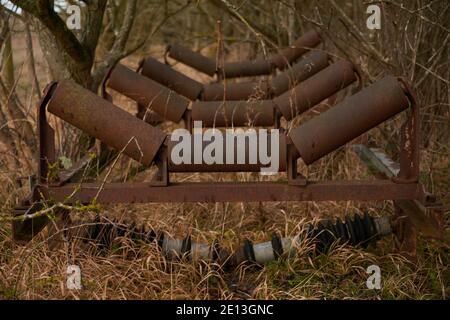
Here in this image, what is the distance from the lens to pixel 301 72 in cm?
439

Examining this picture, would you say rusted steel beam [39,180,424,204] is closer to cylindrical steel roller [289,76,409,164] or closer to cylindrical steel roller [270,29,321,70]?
cylindrical steel roller [289,76,409,164]

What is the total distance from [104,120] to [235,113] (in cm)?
117

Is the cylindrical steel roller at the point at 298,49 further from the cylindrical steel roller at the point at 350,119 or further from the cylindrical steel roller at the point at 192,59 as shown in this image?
the cylindrical steel roller at the point at 350,119

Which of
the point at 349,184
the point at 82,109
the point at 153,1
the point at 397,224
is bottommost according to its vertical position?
the point at 397,224

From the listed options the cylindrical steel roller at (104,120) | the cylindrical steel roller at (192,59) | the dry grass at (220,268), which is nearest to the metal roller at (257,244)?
the dry grass at (220,268)

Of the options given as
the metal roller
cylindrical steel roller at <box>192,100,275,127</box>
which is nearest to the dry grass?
the metal roller

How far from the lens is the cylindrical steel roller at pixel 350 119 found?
2.86 metres

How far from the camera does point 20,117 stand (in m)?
4.54

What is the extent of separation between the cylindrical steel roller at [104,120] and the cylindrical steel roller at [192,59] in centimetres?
228

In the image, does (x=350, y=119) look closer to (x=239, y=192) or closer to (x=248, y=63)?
(x=239, y=192)

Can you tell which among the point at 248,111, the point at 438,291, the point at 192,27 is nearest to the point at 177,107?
the point at 248,111
